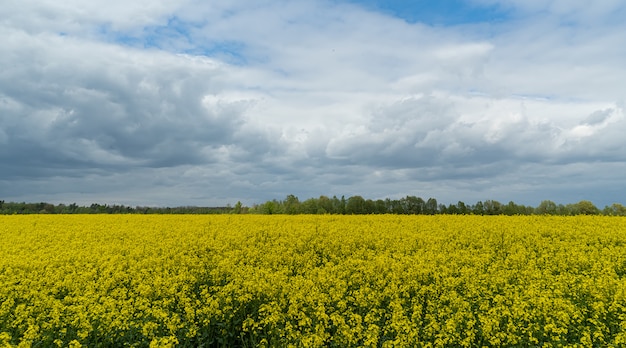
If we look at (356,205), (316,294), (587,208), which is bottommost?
(316,294)

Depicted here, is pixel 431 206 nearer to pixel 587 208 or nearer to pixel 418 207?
pixel 418 207

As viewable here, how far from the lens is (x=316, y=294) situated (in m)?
10.2

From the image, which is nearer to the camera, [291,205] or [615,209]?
[615,209]

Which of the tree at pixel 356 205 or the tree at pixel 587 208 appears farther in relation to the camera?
the tree at pixel 356 205

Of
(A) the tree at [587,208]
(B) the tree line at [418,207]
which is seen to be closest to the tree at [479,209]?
(B) the tree line at [418,207]

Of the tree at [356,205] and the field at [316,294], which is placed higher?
the tree at [356,205]

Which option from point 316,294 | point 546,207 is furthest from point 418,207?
point 316,294

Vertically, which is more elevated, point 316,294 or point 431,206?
point 431,206

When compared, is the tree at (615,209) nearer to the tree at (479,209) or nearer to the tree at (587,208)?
the tree at (587,208)

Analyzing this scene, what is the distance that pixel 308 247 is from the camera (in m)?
19.4

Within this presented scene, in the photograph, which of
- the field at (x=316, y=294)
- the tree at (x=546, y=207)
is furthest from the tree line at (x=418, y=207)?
the field at (x=316, y=294)

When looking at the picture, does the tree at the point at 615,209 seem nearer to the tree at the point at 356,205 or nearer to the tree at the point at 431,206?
the tree at the point at 431,206

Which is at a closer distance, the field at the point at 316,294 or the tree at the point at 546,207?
the field at the point at 316,294

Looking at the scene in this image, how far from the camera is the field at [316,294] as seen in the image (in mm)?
8609
